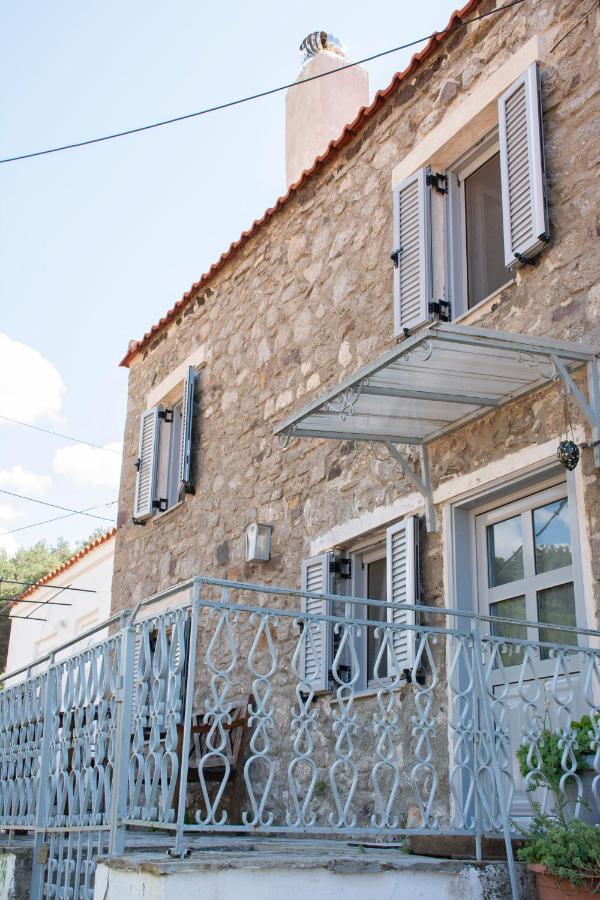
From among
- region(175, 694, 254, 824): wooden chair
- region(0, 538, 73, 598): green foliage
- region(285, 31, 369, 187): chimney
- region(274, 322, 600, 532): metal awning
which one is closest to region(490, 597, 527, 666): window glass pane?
region(274, 322, 600, 532): metal awning

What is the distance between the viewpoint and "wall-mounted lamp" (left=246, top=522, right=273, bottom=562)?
7.39 metres

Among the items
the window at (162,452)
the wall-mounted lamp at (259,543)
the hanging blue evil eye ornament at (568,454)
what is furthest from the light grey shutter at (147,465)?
the hanging blue evil eye ornament at (568,454)

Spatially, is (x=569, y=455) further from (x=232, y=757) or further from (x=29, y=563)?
(x=29, y=563)

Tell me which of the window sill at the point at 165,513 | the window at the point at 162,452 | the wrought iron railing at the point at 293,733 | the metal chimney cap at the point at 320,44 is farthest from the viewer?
the metal chimney cap at the point at 320,44

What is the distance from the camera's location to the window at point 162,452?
30.2 feet

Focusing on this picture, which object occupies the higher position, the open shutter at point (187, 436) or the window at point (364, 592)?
the open shutter at point (187, 436)

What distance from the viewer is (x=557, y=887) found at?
3.58 metres

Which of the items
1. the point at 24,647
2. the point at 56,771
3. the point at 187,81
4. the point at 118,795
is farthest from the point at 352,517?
the point at 24,647

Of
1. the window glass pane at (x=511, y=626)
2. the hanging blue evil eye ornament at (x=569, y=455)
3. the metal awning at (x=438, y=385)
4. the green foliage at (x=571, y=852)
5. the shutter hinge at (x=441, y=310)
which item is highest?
the shutter hinge at (x=441, y=310)

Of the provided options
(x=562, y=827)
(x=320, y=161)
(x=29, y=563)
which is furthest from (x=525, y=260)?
(x=29, y=563)

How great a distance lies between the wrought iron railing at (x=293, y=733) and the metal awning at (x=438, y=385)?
3.55ft

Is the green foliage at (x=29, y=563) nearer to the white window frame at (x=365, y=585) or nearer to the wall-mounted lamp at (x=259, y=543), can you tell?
the wall-mounted lamp at (x=259, y=543)

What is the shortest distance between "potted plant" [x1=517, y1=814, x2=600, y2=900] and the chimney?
23.5 ft

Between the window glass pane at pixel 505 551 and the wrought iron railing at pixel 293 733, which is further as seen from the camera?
the window glass pane at pixel 505 551
